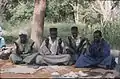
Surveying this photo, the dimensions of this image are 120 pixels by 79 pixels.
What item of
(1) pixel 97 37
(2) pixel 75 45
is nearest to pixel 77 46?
(2) pixel 75 45

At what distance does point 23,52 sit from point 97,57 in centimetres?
170

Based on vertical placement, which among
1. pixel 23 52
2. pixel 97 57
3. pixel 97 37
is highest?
pixel 97 37

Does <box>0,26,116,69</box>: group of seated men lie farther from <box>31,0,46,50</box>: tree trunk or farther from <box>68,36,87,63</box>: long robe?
<box>31,0,46,50</box>: tree trunk

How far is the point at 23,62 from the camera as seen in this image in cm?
712

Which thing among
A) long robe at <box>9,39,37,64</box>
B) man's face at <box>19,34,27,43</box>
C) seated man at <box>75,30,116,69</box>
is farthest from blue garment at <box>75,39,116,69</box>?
man's face at <box>19,34,27,43</box>

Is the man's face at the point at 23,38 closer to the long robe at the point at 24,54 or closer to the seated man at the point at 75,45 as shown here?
the long robe at the point at 24,54

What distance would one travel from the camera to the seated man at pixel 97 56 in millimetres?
6707

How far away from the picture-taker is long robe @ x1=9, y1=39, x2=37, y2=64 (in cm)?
709

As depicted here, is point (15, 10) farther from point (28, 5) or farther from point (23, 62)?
point (23, 62)

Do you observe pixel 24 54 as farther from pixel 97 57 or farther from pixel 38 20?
pixel 38 20

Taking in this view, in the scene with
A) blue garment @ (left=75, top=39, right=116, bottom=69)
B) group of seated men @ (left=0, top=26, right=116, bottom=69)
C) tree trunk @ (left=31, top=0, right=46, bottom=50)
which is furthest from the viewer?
tree trunk @ (left=31, top=0, right=46, bottom=50)

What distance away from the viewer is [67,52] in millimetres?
7402

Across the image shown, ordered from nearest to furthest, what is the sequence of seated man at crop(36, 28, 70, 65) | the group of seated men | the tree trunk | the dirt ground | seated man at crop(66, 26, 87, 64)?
the dirt ground, the group of seated men, seated man at crop(36, 28, 70, 65), seated man at crop(66, 26, 87, 64), the tree trunk

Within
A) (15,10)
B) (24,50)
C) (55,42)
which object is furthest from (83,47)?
(15,10)
